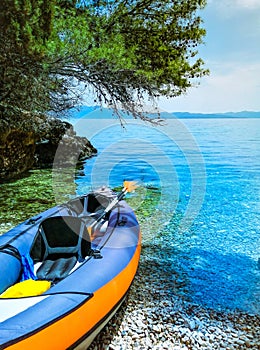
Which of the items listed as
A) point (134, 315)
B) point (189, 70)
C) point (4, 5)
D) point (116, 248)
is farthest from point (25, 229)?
point (189, 70)

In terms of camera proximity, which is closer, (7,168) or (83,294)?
(83,294)

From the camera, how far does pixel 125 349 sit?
12.9 ft

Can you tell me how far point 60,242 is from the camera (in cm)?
506

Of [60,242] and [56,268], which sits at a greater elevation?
[60,242]

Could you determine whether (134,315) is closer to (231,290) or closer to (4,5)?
(231,290)

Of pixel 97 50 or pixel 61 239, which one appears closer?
pixel 61 239

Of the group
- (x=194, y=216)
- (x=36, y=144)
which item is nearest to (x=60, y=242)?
(x=194, y=216)

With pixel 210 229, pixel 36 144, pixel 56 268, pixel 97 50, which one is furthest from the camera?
pixel 36 144

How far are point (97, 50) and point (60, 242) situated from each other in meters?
4.38

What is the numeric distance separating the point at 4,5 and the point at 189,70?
18.4 ft

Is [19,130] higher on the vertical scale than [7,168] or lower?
higher

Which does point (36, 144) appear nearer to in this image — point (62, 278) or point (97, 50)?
point (97, 50)

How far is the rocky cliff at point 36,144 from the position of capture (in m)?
13.2

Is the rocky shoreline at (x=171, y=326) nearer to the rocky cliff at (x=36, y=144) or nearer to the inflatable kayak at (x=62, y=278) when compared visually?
the inflatable kayak at (x=62, y=278)
